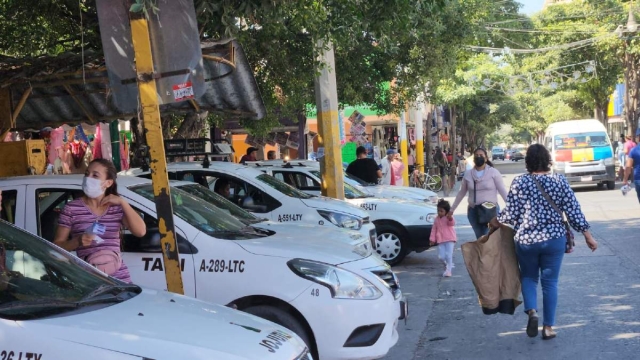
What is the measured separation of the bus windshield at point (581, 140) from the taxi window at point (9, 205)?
23.5 metres

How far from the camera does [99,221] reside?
5918 millimetres

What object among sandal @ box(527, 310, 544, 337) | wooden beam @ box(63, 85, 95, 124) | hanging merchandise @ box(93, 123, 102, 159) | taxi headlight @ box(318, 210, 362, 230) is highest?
wooden beam @ box(63, 85, 95, 124)

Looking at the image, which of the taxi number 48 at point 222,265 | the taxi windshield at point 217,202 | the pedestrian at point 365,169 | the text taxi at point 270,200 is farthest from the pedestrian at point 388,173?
the taxi number 48 at point 222,265

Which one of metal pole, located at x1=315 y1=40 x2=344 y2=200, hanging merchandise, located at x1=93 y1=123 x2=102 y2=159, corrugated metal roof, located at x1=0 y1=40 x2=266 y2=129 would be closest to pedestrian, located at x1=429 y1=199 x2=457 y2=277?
metal pole, located at x1=315 y1=40 x2=344 y2=200

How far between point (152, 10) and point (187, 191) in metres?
2.11

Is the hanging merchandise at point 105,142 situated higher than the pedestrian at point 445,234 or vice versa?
the hanging merchandise at point 105,142

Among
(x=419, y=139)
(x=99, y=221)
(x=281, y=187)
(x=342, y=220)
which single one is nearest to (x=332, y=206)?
(x=342, y=220)

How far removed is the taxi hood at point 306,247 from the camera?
638 centimetres

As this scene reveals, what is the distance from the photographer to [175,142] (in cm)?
1151

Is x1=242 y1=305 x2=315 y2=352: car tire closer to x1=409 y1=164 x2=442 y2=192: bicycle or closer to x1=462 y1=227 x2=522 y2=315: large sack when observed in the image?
x1=462 y1=227 x2=522 y2=315: large sack

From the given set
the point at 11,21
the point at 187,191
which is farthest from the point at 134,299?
the point at 11,21

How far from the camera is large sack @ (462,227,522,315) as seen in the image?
7582 millimetres

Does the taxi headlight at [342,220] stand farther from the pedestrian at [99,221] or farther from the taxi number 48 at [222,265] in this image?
the pedestrian at [99,221]

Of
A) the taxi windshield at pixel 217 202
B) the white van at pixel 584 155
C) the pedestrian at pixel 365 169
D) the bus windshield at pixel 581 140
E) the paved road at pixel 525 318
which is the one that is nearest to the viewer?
the paved road at pixel 525 318
